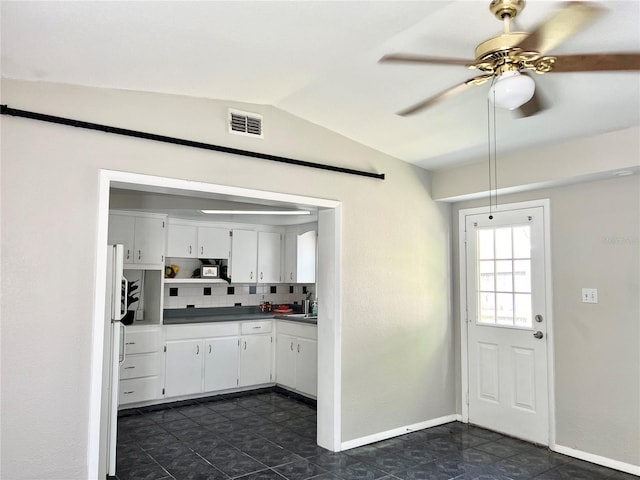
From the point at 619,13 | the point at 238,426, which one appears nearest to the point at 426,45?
the point at 619,13

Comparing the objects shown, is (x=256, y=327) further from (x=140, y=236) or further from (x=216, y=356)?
(x=140, y=236)

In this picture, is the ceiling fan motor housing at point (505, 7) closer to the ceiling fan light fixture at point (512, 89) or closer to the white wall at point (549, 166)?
the ceiling fan light fixture at point (512, 89)

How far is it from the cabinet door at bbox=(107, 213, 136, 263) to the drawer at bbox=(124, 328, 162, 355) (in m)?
0.80

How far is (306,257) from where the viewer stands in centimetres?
650

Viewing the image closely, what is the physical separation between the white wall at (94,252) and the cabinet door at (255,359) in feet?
6.84

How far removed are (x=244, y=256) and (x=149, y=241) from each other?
135 centimetres

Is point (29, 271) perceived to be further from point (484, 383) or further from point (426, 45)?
point (484, 383)

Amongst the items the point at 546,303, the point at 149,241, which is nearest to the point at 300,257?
the point at 149,241

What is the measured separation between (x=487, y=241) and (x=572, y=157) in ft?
3.87

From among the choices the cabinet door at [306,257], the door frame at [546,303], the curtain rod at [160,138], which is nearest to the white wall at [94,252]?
the curtain rod at [160,138]

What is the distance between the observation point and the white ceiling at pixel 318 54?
2.16m

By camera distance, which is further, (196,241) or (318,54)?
(196,241)

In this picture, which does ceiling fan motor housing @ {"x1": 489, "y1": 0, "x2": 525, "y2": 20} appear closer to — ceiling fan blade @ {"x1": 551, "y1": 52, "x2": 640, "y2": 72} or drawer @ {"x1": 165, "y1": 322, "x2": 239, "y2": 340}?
ceiling fan blade @ {"x1": 551, "y1": 52, "x2": 640, "y2": 72}

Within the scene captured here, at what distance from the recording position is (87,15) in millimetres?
2062
